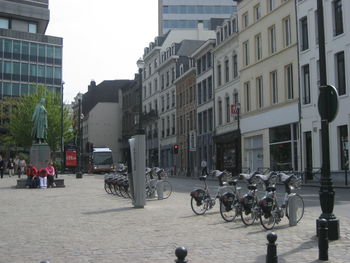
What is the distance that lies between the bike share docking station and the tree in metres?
46.1

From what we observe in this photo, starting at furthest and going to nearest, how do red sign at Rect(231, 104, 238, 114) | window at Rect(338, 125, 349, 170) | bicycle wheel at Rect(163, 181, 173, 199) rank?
red sign at Rect(231, 104, 238, 114) → window at Rect(338, 125, 349, 170) → bicycle wheel at Rect(163, 181, 173, 199)

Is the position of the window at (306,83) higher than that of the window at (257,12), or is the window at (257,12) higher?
the window at (257,12)

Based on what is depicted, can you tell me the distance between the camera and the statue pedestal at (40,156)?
93.4 feet

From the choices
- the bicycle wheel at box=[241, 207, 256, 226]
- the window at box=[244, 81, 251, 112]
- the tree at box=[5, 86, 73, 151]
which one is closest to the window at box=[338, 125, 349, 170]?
the window at box=[244, 81, 251, 112]

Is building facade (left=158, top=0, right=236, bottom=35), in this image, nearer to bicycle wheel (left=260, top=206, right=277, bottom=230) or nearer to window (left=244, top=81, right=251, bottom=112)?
window (left=244, top=81, right=251, bottom=112)

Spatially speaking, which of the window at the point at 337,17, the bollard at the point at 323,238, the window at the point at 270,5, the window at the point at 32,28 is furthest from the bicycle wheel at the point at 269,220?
the window at the point at 32,28

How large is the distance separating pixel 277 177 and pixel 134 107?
67.8 metres

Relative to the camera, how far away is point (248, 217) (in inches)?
458

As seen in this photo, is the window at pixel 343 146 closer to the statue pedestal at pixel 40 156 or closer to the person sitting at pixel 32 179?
the statue pedestal at pixel 40 156

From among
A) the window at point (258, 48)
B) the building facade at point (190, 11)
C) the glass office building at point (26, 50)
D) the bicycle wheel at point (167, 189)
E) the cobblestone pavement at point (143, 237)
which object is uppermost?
the building facade at point (190, 11)

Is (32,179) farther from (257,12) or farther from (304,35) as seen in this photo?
(257,12)

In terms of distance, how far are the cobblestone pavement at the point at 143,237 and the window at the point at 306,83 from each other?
19765 millimetres

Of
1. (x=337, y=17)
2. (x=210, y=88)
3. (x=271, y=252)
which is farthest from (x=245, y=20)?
(x=271, y=252)

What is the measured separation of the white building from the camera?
1141 inches
